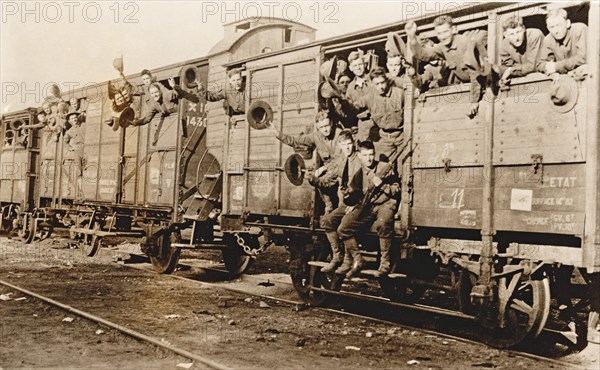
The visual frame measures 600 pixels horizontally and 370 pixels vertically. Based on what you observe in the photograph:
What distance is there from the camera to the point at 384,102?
7.88 meters

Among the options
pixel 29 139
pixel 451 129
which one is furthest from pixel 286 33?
pixel 29 139

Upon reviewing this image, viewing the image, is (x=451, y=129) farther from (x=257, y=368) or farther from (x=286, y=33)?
(x=286, y=33)

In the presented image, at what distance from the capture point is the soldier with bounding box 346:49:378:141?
809 cm

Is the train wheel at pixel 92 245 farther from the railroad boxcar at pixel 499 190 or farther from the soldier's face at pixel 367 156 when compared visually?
the soldier's face at pixel 367 156

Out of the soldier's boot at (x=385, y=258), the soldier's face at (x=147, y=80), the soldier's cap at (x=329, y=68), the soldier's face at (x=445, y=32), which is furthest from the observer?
the soldier's face at (x=147, y=80)

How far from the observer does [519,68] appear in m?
6.43

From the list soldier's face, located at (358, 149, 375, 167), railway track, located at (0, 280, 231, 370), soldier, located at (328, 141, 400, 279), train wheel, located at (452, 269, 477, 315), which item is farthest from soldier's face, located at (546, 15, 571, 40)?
railway track, located at (0, 280, 231, 370)

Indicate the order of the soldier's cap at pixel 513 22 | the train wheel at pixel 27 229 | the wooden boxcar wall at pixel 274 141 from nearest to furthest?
1. the soldier's cap at pixel 513 22
2. the wooden boxcar wall at pixel 274 141
3. the train wheel at pixel 27 229

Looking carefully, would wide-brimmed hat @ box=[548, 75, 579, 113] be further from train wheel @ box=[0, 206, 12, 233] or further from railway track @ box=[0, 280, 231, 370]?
train wheel @ box=[0, 206, 12, 233]

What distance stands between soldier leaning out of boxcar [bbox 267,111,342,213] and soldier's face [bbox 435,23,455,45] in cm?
199

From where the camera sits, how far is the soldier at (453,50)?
6.71 m

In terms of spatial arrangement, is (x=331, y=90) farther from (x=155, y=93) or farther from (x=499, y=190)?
(x=155, y=93)

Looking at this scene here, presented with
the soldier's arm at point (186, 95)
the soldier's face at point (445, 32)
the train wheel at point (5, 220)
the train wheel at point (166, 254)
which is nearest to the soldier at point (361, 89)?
the soldier's face at point (445, 32)

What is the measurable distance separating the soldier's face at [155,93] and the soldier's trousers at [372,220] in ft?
20.6
